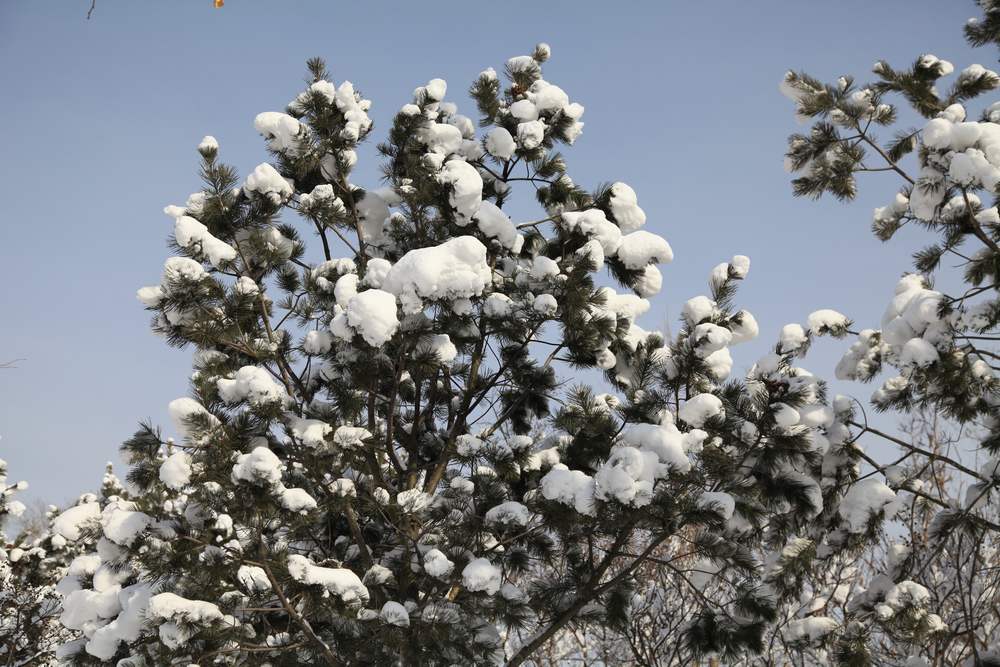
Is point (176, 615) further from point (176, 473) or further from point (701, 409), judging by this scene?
point (701, 409)

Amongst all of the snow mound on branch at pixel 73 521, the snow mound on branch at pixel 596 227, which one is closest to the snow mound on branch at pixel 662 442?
the snow mound on branch at pixel 596 227

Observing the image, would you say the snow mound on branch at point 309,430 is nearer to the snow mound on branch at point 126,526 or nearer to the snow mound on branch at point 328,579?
the snow mound on branch at point 328,579

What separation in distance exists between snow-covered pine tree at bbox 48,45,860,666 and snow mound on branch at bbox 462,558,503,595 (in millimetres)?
17

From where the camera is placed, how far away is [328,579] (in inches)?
190

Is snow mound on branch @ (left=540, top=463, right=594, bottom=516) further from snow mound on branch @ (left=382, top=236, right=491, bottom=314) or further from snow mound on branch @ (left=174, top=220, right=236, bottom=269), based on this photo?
snow mound on branch @ (left=174, top=220, right=236, bottom=269)

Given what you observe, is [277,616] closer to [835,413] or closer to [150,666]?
[150,666]

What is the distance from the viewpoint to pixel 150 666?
4.69 metres

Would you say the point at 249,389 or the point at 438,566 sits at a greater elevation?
the point at 249,389

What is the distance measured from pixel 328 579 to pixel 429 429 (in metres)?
2.17

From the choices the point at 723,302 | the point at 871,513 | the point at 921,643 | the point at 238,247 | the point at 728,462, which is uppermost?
the point at 238,247

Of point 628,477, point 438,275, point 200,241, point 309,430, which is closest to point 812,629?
point 628,477

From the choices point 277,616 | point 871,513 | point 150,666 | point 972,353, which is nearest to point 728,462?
point 871,513

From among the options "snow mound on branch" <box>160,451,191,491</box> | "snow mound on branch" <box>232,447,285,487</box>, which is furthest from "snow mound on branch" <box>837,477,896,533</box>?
"snow mound on branch" <box>160,451,191,491</box>

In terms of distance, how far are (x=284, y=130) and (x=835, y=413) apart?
4.46 meters
